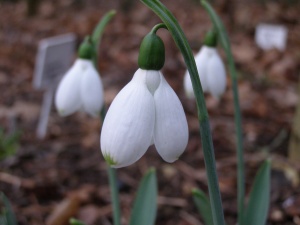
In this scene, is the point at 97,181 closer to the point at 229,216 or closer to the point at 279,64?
the point at 229,216

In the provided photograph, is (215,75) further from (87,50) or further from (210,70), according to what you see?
(87,50)

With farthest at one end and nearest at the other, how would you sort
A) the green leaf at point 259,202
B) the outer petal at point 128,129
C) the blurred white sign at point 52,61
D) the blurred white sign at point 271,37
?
the blurred white sign at point 271,37 → the blurred white sign at point 52,61 → the green leaf at point 259,202 → the outer petal at point 128,129

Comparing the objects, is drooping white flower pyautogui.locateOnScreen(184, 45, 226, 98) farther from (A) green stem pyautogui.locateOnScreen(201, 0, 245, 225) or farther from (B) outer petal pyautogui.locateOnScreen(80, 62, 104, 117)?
(B) outer petal pyautogui.locateOnScreen(80, 62, 104, 117)

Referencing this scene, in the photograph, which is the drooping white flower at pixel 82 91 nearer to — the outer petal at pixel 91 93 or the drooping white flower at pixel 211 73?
the outer petal at pixel 91 93

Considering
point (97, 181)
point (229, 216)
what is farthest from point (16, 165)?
point (229, 216)

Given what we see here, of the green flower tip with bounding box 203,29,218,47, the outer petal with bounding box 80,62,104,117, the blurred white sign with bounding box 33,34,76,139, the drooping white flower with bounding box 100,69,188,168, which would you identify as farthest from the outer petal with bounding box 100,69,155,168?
the blurred white sign with bounding box 33,34,76,139

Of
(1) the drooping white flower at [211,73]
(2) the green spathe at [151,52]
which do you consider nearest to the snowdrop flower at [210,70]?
(1) the drooping white flower at [211,73]
